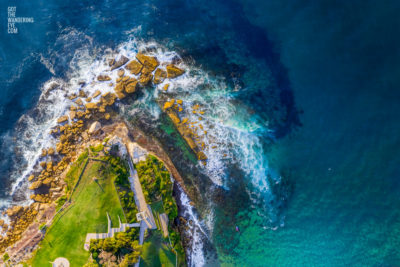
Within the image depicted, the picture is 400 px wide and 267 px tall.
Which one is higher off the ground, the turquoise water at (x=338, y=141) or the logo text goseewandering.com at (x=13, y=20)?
the logo text goseewandering.com at (x=13, y=20)

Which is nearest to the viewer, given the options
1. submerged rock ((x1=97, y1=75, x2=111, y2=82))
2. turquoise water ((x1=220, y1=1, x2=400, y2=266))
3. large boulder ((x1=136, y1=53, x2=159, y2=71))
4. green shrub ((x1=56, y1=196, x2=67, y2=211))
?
green shrub ((x1=56, y1=196, x2=67, y2=211))

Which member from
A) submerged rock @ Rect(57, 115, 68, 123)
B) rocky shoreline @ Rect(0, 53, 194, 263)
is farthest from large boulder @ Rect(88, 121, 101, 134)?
submerged rock @ Rect(57, 115, 68, 123)

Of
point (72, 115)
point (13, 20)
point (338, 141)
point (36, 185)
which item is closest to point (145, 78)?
point (72, 115)

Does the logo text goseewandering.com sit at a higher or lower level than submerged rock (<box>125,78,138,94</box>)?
higher

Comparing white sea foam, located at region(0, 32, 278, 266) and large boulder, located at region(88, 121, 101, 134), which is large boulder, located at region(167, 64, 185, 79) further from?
large boulder, located at region(88, 121, 101, 134)

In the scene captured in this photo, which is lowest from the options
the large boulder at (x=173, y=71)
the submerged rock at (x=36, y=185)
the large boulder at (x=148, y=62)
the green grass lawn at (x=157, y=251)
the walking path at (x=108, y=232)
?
the green grass lawn at (x=157, y=251)

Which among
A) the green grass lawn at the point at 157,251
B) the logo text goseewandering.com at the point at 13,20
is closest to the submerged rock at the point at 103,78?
the logo text goseewandering.com at the point at 13,20

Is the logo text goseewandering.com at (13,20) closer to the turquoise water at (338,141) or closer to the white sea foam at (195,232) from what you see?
the turquoise water at (338,141)
